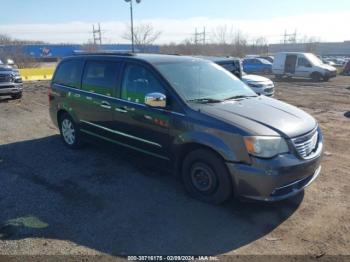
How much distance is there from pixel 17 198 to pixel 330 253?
3.85 metres

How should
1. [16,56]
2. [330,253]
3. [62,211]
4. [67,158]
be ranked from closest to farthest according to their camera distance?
[330,253]
[62,211]
[67,158]
[16,56]

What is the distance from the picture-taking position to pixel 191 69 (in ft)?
17.4

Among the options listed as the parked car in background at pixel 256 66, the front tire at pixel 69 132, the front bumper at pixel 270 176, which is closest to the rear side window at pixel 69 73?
the front tire at pixel 69 132

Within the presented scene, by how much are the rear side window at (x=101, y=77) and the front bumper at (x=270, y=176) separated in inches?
98.1

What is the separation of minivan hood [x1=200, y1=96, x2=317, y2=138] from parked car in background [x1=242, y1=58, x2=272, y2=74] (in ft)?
84.5

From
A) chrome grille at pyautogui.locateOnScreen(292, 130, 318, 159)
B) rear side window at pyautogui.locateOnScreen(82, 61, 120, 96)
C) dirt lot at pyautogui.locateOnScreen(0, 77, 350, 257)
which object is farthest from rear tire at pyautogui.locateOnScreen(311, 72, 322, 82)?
chrome grille at pyautogui.locateOnScreen(292, 130, 318, 159)

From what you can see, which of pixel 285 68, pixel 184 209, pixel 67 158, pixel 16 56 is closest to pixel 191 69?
pixel 184 209

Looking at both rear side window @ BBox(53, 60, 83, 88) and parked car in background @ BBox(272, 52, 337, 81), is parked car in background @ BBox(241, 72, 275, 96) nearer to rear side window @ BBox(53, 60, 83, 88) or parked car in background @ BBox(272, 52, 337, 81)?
rear side window @ BBox(53, 60, 83, 88)

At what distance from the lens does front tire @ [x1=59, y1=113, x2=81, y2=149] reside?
266 inches

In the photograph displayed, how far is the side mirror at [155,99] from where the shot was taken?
457 centimetres

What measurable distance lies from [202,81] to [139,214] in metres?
2.10

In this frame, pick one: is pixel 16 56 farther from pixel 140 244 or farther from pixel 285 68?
pixel 140 244

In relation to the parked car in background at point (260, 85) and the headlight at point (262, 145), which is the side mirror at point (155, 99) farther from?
the parked car in background at point (260, 85)

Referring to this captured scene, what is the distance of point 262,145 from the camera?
3.95m
